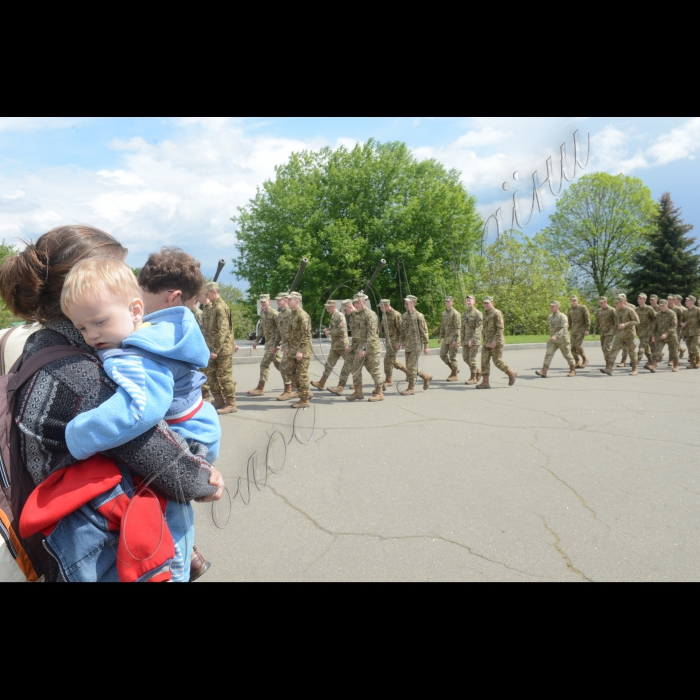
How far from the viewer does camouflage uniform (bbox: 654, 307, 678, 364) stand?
47.4ft

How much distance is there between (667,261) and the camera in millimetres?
33469

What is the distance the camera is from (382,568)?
329 centimetres

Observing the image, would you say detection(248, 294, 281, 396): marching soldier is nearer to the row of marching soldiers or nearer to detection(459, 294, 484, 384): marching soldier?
detection(459, 294, 484, 384): marching soldier

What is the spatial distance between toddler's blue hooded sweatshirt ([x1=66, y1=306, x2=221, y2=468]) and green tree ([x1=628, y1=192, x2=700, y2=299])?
37080 millimetres

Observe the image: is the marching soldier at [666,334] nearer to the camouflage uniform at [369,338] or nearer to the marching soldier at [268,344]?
the camouflage uniform at [369,338]

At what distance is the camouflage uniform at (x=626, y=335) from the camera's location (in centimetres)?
1342

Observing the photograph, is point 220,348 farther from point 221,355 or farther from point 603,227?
point 603,227

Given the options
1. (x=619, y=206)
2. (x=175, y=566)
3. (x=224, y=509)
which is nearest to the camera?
(x=175, y=566)

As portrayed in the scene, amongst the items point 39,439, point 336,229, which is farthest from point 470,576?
point 39,439

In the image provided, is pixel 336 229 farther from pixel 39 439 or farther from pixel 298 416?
pixel 298 416

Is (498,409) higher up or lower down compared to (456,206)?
lower down

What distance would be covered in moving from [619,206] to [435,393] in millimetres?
24906

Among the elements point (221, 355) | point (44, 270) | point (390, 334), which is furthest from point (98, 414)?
point (390, 334)

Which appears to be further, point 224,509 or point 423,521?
point 224,509
